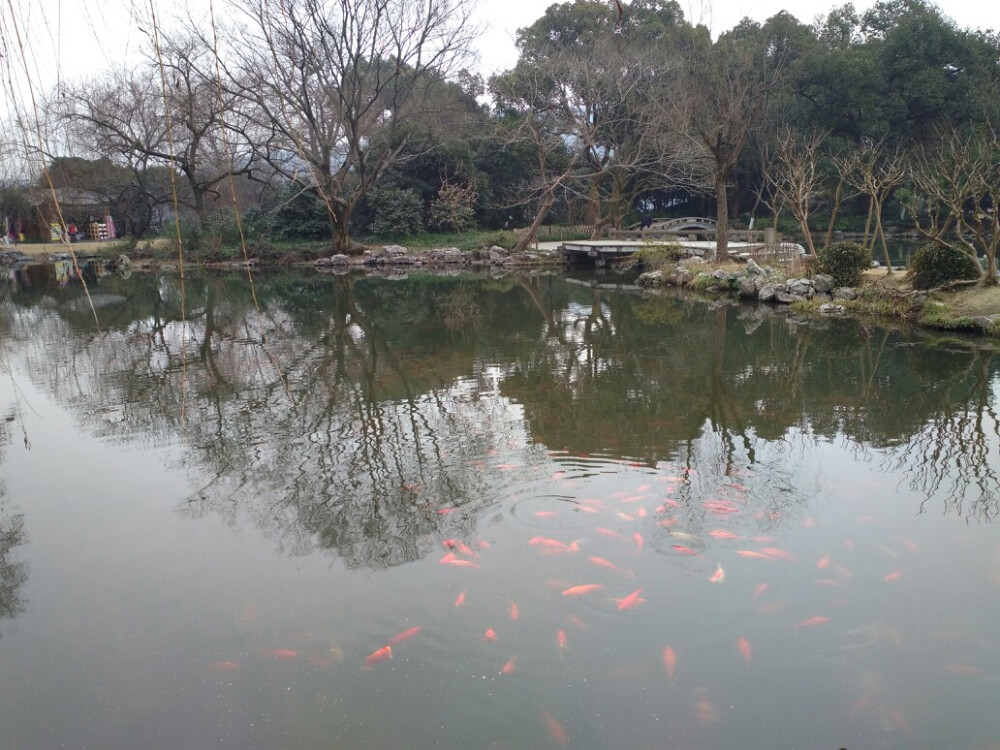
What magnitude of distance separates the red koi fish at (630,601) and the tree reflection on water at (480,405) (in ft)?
3.84

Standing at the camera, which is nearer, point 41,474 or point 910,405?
point 41,474

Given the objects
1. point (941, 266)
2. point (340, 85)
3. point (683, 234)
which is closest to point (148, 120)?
point (340, 85)

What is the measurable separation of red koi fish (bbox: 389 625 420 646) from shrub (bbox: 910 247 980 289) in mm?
10944

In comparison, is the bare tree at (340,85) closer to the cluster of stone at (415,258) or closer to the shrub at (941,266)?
the cluster of stone at (415,258)

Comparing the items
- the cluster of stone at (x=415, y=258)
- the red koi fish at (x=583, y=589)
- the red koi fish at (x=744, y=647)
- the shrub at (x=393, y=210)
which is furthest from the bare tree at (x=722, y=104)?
the red koi fish at (x=744, y=647)

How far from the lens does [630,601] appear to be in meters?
3.85

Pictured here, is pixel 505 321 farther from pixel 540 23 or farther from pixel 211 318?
pixel 540 23

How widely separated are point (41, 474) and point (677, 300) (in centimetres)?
1235

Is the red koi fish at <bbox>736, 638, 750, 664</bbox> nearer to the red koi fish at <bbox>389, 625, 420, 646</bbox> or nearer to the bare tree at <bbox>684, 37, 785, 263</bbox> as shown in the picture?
the red koi fish at <bbox>389, 625, 420, 646</bbox>

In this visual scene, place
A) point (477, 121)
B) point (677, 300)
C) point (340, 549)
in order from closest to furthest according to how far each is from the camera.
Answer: point (340, 549), point (677, 300), point (477, 121)

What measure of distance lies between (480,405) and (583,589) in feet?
12.5

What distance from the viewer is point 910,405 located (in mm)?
7406

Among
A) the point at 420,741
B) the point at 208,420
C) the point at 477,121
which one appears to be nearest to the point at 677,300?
the point at 208,420

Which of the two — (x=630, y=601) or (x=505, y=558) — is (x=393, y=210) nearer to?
(x=505, y=558)
